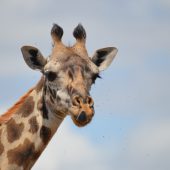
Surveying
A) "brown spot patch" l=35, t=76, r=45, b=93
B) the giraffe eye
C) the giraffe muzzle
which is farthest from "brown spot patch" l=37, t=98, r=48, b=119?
the giraffe muzzle

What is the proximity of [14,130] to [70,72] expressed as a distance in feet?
7.12

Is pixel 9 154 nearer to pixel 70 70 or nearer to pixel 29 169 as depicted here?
pixel 29 169

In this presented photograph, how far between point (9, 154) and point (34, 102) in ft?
4.91

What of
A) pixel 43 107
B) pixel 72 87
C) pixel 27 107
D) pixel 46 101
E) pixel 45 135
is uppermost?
pixel 72 87

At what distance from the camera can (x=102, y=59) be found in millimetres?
18422

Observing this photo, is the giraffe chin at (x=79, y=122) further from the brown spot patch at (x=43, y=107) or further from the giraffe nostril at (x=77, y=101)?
the brown spot patch at (x=43, y=107)

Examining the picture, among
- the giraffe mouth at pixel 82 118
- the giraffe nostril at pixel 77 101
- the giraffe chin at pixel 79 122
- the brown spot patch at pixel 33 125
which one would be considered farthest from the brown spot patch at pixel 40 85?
the giraffe mouth at pixel 82 118

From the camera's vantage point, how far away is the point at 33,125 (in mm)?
17281

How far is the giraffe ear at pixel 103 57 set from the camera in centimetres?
1824

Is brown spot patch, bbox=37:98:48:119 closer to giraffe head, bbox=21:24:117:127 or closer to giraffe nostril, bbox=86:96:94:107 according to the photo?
giraffe head, bbox=21:24:117:127

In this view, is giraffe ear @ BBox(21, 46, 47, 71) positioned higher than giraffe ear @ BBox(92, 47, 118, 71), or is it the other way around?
giraffe ear @ BBox(21, 46, 47, 71)

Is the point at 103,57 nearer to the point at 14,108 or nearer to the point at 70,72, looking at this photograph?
the point at 70,72

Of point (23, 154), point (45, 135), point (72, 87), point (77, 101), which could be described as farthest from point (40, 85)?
point (77, 101)

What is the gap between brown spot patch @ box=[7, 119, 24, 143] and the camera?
17281mm
